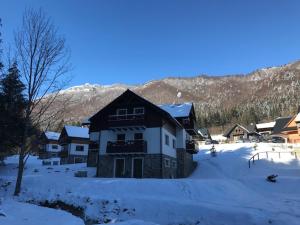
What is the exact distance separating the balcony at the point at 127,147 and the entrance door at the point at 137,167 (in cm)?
152

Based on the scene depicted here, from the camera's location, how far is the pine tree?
102 feet

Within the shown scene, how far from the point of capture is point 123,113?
4038 centimetres

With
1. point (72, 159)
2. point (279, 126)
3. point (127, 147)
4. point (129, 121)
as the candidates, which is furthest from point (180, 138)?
point (279, 126)

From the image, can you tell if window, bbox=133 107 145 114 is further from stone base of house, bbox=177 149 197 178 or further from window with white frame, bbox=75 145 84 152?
window with white frame, bbox=75 145 84 152

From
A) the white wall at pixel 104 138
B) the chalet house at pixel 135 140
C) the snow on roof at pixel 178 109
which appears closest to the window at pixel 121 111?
the chalet house at pixel 135 140

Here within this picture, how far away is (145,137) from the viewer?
1500 inches

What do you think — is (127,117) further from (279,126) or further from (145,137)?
(279,126)

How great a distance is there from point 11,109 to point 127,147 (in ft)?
44.6

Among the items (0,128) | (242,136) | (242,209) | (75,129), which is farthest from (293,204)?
(242,136)

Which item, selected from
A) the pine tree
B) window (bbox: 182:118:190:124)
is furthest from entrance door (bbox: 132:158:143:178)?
the pine tree

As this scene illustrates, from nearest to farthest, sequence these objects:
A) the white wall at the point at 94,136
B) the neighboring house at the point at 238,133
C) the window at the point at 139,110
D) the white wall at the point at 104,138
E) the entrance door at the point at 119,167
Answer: the entrance door at the point at 119,167, the window at the point at 139,110, the white wall at the point at 104,138, the white wall at the point at 94,136, the neighboring house at the point at 238,133

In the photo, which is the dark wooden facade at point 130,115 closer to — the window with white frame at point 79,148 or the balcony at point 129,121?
the balcony at point 129,121

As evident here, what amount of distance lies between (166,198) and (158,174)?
1270 cm

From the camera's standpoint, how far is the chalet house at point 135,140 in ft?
121
